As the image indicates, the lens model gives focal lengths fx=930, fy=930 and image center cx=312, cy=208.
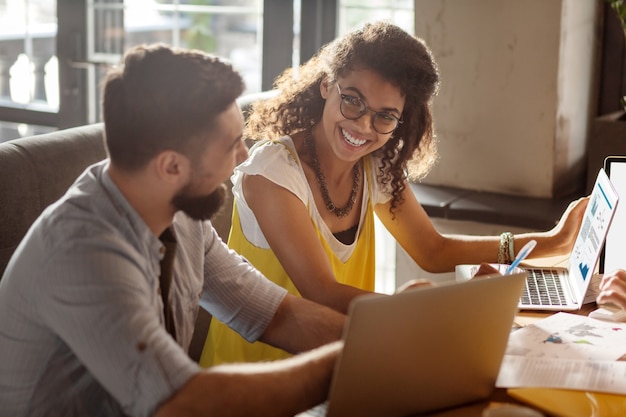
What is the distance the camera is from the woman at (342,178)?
2.05 m

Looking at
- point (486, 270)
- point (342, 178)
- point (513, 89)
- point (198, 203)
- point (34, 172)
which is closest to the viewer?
point (198, 203)

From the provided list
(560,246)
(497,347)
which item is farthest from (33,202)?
(560,246)

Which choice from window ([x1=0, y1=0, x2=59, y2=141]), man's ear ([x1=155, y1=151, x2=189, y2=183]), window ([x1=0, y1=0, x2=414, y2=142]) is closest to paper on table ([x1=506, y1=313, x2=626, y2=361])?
man's ear ([x1=155, y1=151, x2=189, y2=183])

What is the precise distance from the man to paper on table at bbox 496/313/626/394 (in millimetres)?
349

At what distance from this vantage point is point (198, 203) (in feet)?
4.98

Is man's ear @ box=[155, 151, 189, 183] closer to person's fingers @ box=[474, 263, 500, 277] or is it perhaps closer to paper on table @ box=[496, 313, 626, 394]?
paper on table @ box=[496, 313, 626, 394]

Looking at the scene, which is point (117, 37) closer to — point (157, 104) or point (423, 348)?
point (157, 104)

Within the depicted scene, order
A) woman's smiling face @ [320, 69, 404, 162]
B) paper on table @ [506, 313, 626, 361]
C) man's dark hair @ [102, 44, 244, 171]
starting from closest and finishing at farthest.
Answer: man's dark hair @ [102, 44, 244, 171]
paper on table @ [506, 313, 626, 361]
woman's smiling face @ [320, 69, 404, 162]

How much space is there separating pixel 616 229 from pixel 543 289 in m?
0.25

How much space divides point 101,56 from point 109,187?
8.77ft

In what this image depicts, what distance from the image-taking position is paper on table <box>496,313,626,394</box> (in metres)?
1.54

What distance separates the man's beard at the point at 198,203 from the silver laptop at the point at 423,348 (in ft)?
1.22

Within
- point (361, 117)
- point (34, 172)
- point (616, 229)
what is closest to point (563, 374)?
point (616, 229)

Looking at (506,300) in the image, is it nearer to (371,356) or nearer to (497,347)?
(497,347)
